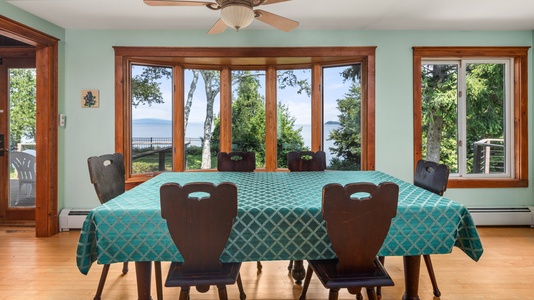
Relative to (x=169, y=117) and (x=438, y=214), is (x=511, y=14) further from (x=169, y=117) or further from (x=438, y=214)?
(x=169, y=117)

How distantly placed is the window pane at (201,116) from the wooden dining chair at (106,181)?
5.93ft

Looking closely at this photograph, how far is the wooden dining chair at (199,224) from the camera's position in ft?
4.47

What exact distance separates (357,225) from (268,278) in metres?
1.44

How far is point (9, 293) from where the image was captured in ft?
7.60

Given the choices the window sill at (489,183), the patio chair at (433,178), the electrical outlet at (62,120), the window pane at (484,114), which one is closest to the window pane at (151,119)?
the electrical outlet at (62,120)

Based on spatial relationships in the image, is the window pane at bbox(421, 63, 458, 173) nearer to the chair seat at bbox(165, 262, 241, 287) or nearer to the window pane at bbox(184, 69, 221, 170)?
the window pane at bbox(184, 69, 221, 170)

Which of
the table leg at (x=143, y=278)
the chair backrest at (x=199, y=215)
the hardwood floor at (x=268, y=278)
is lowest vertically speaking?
the hardwood floor at (x=268, y=278)

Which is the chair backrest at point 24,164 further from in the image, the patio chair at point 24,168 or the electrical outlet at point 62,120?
the electrical outlet at point 62,120

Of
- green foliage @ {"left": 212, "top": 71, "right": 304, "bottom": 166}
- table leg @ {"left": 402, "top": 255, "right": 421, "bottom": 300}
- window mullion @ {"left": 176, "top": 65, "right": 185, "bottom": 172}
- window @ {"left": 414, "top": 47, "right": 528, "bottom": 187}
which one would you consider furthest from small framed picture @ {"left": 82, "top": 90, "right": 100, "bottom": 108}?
window @ {"left": 414, "top": 47, "right": 528, "bottom": 187}

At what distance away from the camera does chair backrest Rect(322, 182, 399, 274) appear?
1.35m

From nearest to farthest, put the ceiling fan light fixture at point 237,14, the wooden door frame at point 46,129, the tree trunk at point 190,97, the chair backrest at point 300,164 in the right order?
the ceiling fan light fixture at point 237,14 < the chair backrest at point 300,164 < the wooden door frame at point 46,129 < the tree trunk at point 190,97

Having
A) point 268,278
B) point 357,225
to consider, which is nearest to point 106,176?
point 268,278

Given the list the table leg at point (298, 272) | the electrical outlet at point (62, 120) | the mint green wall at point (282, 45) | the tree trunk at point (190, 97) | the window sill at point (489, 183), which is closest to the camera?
the table leg at point (298, 272)

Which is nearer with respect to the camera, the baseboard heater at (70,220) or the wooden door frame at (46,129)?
the wooden door frame at (46,129)
